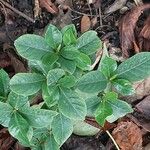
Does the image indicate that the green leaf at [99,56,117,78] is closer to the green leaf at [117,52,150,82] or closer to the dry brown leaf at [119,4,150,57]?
the green leaf at [117,52,150,82]

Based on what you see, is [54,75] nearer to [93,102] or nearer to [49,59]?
[49,59]

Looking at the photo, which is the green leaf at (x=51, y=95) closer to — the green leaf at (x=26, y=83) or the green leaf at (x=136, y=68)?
the green leaf at (x=26, y=83)

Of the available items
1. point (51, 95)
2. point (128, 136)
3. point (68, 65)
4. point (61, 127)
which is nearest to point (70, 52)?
point (68, 65)

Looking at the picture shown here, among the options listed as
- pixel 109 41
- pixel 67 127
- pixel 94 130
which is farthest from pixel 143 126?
pixel 67 127

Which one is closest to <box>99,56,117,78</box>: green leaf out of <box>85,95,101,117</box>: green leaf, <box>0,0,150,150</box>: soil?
<box>85,95,101,117</box>: green leaf

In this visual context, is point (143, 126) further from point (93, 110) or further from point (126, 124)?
point (93, 110)
